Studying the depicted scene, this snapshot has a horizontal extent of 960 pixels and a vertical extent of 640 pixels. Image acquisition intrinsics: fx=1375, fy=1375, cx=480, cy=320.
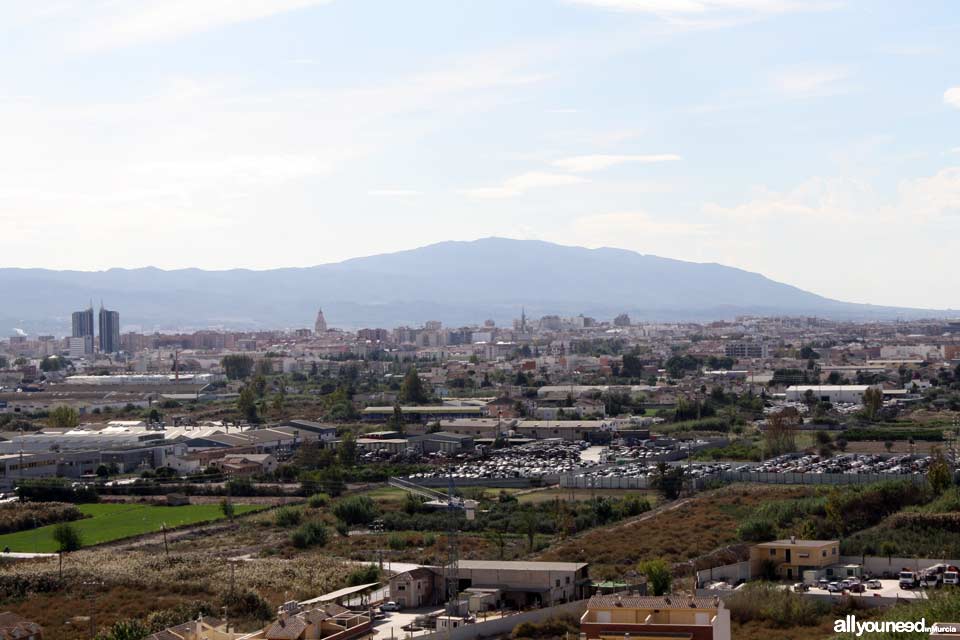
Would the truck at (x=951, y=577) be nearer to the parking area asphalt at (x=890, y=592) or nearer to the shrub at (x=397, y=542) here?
the parking area asphalt at (x=890, y=592)

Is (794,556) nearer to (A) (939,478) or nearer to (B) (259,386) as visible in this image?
(A) (939,478)

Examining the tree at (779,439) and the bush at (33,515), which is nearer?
the bush at (33,515)

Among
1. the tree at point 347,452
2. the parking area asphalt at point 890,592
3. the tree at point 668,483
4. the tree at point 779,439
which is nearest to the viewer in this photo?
the parking area asphalt at point 890,592

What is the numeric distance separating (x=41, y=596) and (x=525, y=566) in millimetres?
4981

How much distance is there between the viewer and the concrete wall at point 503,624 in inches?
449

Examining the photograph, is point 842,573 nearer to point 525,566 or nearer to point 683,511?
point 525,566

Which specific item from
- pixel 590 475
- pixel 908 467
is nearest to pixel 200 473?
pixel 590 475

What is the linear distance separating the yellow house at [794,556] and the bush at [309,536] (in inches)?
222

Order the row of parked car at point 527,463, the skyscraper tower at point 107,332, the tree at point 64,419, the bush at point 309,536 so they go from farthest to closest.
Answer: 1. the skyscraper tower at point 107,332
2. the tree at point 64,419
3. the row of parked car at point 527,463
4. the bush at point 309,536

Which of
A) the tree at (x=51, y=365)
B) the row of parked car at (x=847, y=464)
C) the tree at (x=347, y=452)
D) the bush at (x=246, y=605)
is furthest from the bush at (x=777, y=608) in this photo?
the tree at (x=51, y=365)

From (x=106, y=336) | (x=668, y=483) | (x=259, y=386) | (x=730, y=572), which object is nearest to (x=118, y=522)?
(x=668, y=483)

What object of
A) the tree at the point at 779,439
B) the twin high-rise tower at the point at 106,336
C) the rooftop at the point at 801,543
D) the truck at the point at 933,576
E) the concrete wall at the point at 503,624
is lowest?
the concrete wall at the point at 503,624

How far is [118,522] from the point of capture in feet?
65.7

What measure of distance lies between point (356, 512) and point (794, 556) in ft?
23.1
